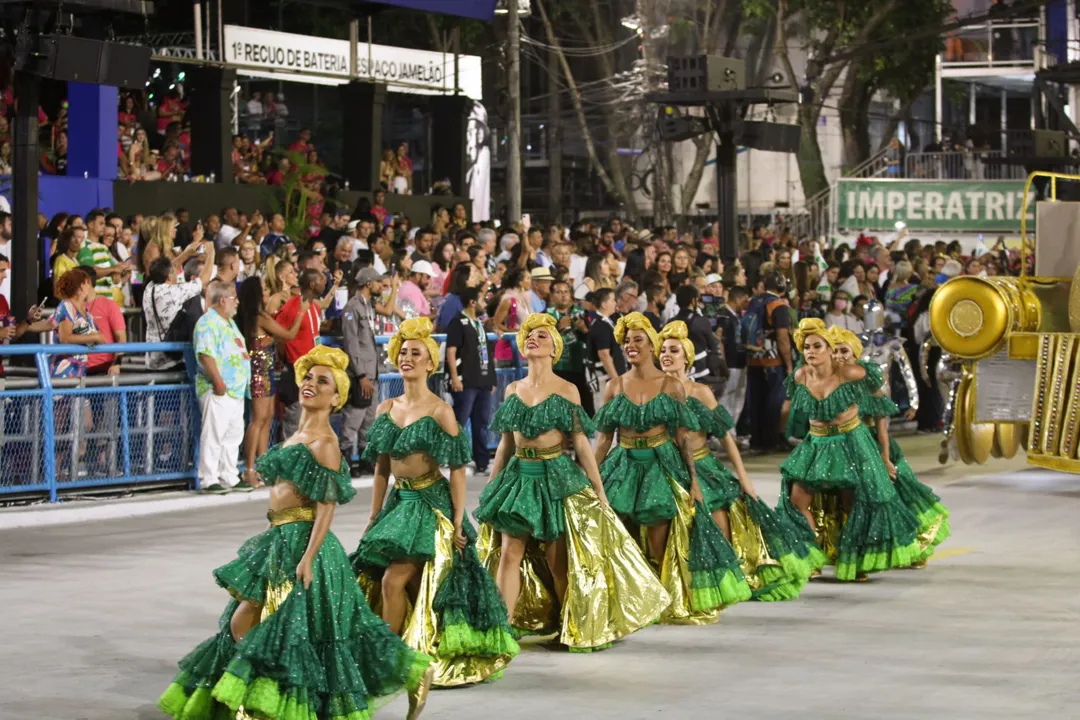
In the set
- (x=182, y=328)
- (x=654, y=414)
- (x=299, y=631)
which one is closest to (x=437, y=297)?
(x=182, y=328)

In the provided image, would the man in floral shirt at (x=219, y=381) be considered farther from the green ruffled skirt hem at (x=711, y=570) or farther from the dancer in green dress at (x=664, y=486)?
the green ruffled skirt hem at (x=711, y=570)

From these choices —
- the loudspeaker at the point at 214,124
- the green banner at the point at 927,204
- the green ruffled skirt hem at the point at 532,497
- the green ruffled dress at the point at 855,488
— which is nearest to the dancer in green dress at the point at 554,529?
the green ruffled skirt hem at the point at 532,497

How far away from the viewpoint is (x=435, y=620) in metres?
7.89

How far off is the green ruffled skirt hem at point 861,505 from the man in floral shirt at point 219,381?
4850 millimetres

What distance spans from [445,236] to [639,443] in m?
10.1

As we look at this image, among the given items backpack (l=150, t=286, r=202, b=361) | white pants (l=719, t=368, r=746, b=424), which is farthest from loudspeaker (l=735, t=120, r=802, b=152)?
backpack (l=150, t=286, r=202, b=361)

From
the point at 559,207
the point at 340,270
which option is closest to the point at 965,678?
the point at 340,270

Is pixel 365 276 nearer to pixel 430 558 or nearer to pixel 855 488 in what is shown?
pixel 855 488

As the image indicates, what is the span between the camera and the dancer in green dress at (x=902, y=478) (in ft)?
36.6

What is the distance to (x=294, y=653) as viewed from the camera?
21.8ft

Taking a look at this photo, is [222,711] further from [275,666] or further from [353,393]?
[353,393]

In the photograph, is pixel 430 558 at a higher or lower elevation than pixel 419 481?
lower

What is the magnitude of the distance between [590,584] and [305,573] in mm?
2313

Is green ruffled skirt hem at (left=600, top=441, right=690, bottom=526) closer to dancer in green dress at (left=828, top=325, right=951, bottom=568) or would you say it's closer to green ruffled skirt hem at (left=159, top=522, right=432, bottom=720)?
dancer in green dress at (left=828, top=325, right=951, bottom=568)
